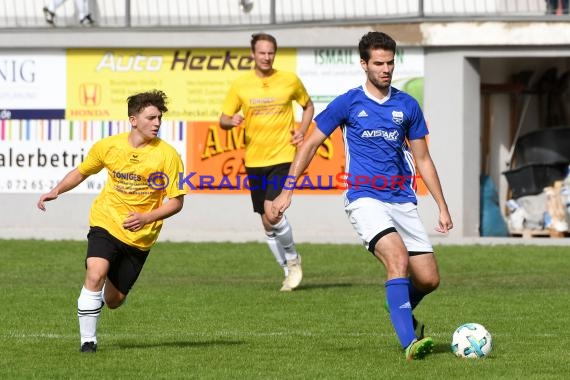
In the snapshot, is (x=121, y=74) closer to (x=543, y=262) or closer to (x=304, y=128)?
(x=543, y=262)

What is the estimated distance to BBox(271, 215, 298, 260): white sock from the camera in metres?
15.4

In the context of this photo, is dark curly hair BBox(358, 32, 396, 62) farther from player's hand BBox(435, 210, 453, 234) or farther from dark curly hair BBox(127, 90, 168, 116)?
dark curly hair BBox(127, 90, 168, 116)

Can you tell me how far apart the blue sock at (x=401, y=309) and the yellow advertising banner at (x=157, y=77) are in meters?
14.9

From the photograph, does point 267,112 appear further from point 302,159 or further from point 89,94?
point 89,94

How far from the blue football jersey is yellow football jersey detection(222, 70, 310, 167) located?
499 cm

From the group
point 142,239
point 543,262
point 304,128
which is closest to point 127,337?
point 142,239

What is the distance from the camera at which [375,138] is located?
33.6 feet

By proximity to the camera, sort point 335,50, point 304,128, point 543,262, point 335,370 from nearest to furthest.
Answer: point 335,370, point 304,128, point 543,262, point 335,50

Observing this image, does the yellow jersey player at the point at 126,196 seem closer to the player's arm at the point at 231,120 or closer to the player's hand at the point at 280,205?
the player's hand at the point at 280,205

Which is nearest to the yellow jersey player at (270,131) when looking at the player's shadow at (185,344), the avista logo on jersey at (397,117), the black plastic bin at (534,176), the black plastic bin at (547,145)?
the player's shadow at (185,344)

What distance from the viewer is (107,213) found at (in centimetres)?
1062

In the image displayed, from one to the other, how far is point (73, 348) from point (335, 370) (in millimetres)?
2231

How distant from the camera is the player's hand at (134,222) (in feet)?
33.6

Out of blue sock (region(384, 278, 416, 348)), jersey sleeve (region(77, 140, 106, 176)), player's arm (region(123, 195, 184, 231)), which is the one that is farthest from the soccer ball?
jersey sleeve (region(77, 140, 106, 176))
